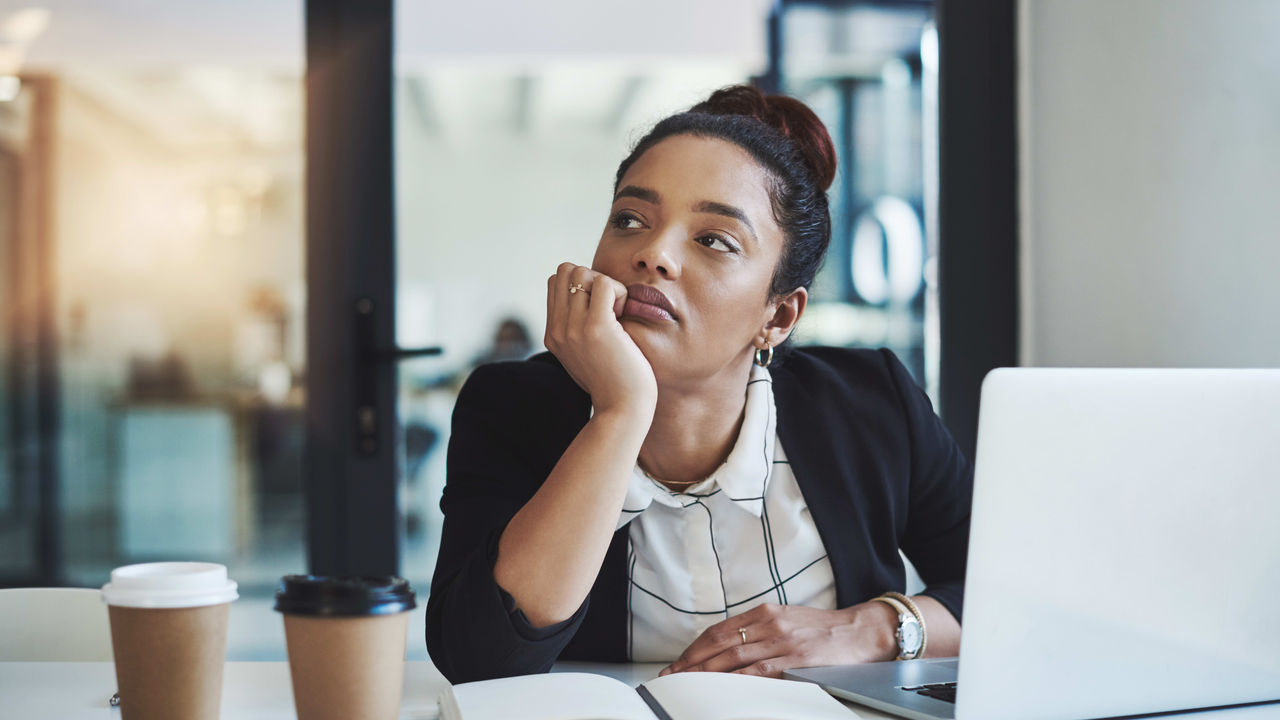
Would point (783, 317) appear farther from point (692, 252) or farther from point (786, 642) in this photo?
point (786, 642)

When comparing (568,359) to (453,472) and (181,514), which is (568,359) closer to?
(453,472)

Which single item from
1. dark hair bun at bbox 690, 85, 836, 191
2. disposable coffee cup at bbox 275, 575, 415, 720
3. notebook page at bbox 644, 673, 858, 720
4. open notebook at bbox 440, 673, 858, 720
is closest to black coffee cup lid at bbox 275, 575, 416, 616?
disposable coffee cup at bbox 275, 575, 415, 720

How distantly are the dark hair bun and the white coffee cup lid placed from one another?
1.02m

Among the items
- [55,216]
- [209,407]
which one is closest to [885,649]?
[209,407]

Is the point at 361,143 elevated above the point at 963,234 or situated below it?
above

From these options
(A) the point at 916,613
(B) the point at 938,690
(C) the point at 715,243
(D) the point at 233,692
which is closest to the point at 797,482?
(A) the point at 916,613

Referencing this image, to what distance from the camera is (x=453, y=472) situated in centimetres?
122

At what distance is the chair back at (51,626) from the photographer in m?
1.18

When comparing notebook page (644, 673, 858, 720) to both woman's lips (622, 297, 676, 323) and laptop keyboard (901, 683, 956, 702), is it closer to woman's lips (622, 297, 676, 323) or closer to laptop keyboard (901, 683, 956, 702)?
laptop keyboard (901, 683, 956, 702)

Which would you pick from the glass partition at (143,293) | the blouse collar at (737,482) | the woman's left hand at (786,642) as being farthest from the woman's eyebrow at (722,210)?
the glass partition at (143,293)

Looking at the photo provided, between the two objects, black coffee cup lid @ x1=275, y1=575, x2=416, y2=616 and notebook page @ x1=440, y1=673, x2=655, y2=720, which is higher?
black coffee cup lid @ x1=275, y1=575, x2=416, y2=616

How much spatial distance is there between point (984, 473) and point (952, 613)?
548mm

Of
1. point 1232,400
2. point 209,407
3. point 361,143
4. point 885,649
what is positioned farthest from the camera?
point 209,407

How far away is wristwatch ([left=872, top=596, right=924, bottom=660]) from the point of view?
114 centimetres
